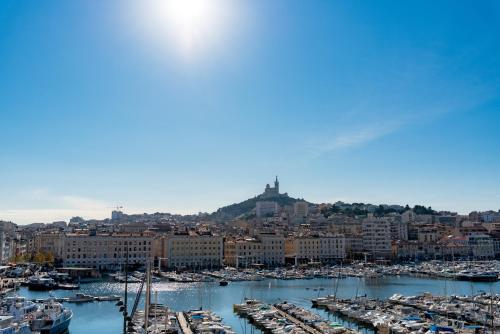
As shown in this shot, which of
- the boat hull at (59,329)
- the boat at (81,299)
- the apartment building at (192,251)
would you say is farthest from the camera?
the apartment building at (192,251)

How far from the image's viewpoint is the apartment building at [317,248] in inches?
2896

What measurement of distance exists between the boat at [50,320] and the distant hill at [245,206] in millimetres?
141586

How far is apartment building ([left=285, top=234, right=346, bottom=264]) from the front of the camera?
73.6m

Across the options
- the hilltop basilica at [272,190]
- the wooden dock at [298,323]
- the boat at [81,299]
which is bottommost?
the wooden dock at [298,323]

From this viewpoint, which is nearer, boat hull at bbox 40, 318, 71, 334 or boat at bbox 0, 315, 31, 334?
boat at bbox 0, 315, 31, 334

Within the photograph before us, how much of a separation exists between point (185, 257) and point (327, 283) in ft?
69.2

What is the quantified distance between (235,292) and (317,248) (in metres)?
33.1

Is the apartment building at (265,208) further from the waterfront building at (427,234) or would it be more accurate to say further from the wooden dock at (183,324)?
the wooden dock at (183,324)

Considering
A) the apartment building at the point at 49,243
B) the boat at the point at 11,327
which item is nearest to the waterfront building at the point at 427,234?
the apartment building at the point at 49,243

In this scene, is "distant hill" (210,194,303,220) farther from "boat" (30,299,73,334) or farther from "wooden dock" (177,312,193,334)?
"boat" (30,299,73,334)

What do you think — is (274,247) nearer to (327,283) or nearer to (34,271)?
(327,283)

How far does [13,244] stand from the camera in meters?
76.9

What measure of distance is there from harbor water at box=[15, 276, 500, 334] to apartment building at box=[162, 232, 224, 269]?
47.7 ft

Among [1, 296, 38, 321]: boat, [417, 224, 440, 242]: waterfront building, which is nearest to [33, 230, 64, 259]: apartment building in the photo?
[1, 296, 38, 321]: boat
